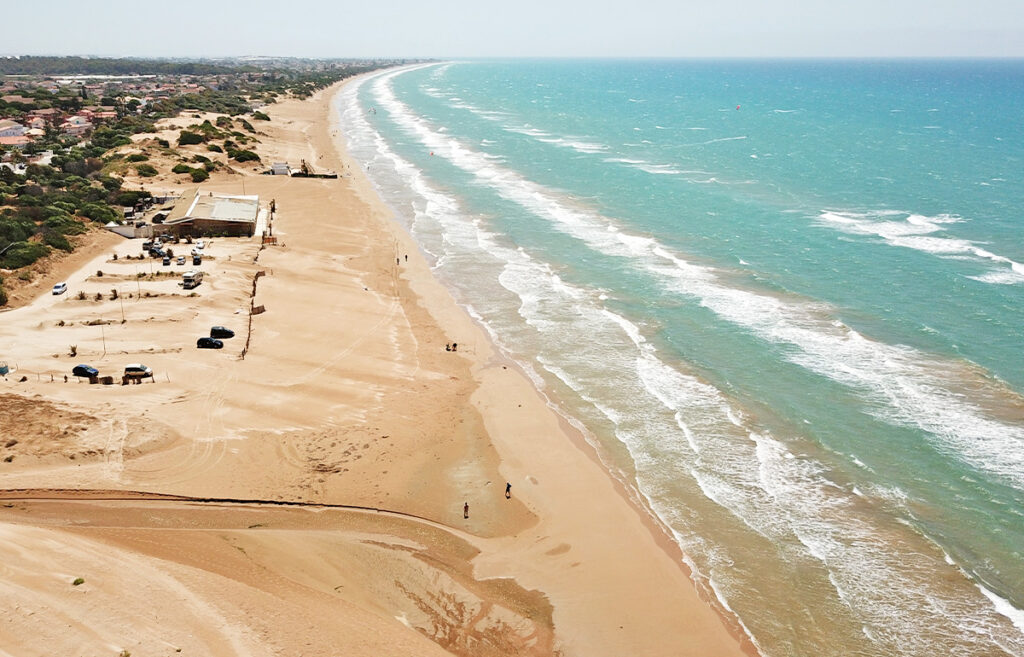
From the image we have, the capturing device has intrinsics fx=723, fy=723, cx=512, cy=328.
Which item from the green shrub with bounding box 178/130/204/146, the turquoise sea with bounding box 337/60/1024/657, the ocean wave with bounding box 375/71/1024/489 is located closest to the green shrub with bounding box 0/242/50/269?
the turquoise sea with bounding box 337/60/1024/657

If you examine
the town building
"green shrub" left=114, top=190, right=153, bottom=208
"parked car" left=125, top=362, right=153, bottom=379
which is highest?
the town building

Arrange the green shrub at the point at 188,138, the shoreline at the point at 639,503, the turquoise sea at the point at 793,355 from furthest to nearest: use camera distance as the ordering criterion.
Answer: the green shrub at the point at 188,138, the turquoise sea at the point at 793,355, the shoreline at the point at 639,503

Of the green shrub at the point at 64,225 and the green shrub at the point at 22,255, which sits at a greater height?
the green shrub at the point at 64,225

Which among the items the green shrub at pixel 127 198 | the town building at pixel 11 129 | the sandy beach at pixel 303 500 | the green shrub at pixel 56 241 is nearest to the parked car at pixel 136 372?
the sandy beach at pixel 303 500

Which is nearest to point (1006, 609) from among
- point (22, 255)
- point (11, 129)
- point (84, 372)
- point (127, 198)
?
point (84, 372)

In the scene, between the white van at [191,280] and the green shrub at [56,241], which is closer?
the white van at [191,280]

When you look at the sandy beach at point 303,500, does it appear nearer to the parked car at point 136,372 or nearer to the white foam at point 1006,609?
the parked car at point 136,372

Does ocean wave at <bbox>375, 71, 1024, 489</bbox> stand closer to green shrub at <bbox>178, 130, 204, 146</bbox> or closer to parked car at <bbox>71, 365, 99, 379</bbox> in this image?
parked car at <bbox>71, 365, 99, 379</bbox>
